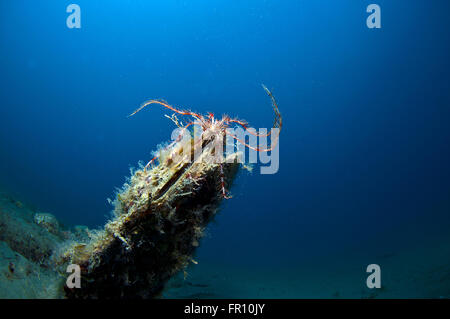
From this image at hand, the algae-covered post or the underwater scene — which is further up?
the underwater scene

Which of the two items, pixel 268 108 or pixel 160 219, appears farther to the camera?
pixel 268 108

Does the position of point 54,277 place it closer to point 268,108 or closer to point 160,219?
point 160,219

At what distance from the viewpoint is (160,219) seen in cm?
244

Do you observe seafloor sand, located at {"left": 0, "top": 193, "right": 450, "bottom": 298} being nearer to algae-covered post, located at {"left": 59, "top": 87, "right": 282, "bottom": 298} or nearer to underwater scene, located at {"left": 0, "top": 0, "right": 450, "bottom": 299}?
algae-covered post, located at {"left": 59, "top": 87, "right": 282, "bottom": 298}

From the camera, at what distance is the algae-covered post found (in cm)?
244

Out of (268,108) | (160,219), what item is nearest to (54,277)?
(160,219)

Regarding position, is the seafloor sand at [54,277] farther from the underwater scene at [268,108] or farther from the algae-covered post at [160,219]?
the underwater scene at [268,108]

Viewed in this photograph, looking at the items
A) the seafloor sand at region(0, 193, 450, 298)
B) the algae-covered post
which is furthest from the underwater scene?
the algae-covered post

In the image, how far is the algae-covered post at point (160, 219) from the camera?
7.99ft

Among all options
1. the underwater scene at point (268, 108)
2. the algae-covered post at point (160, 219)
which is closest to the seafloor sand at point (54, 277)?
the algae-covered post at point (160, 219)

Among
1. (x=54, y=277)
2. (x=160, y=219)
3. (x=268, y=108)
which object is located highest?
(x=268, y=108)

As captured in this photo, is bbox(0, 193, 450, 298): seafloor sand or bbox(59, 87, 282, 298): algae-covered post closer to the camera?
bbox(59, 87, 282, 298): algae-covered post
